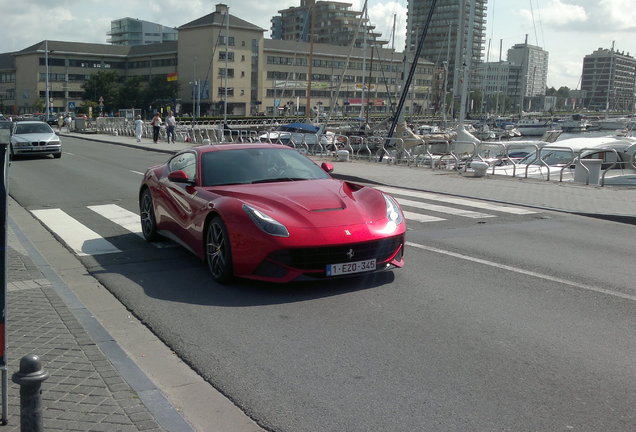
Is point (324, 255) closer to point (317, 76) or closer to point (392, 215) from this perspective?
point (392, 215)

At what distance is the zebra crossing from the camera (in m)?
9.59

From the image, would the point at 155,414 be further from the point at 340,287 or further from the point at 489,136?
the point at 489,136

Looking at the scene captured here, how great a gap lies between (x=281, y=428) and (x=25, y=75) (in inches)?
5360

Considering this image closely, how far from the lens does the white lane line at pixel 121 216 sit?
10906mm

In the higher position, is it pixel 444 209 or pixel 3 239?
pixel 3 239

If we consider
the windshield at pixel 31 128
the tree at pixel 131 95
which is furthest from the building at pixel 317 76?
the windshield at pixel 31 128

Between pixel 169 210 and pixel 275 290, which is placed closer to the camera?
pixel 275 290

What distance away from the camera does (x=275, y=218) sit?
265 inches

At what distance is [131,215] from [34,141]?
16.3m

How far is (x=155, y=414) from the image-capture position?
3.98 metres

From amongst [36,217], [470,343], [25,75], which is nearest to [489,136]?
[36,217]

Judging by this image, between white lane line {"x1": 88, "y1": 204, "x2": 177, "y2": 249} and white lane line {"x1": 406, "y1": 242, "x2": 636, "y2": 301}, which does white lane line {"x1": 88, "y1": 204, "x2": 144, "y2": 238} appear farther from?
white lane line {"x1": 406, "y1": 242, "x2": 636, "y2": 301}

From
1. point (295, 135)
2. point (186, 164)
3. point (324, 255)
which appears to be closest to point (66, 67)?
point (295, 135)

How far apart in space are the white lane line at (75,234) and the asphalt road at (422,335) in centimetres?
30
